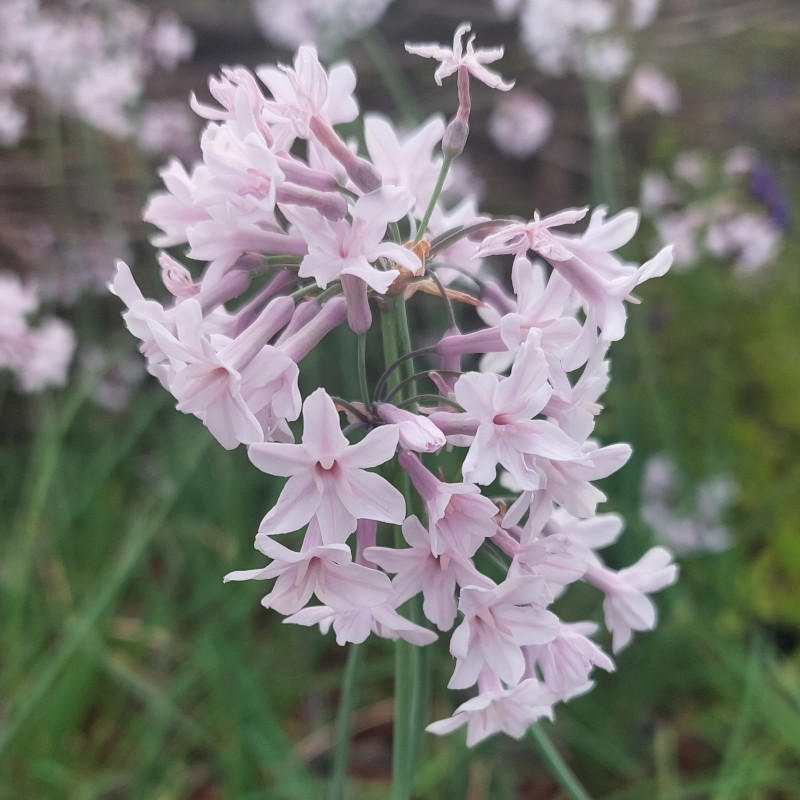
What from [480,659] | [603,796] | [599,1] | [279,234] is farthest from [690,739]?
[599,1]

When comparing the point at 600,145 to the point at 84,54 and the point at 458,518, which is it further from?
the point at 458,518

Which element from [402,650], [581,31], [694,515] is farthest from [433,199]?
[581,31]

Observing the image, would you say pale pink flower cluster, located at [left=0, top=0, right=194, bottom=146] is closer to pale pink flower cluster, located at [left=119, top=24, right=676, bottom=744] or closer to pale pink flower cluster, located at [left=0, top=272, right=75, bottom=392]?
pale pink flower cluster, located at [left=0, top=272, right=75, bottom=392]

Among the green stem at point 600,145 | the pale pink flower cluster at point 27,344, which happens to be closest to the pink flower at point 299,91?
the pale pink flower cluster at point 27,344

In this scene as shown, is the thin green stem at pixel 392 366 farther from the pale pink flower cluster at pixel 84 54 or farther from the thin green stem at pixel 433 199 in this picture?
the pale pink flower cluster at pixel 84 54

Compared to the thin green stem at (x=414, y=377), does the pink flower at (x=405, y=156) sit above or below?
above
